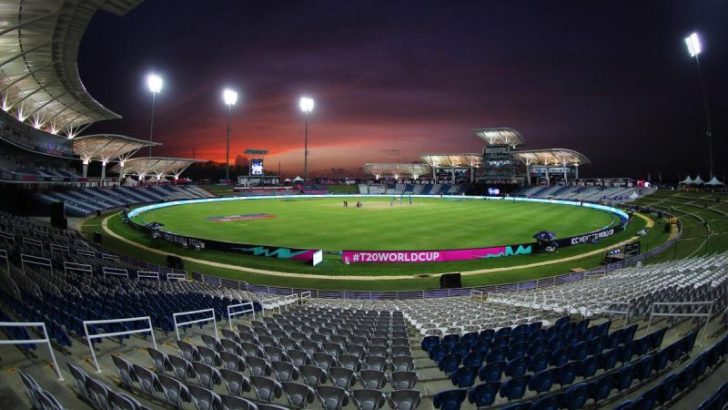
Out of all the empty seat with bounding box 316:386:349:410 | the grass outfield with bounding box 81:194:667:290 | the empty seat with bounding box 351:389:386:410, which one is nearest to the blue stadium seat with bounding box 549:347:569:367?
the empty seat with bounding box 351:389:386:410

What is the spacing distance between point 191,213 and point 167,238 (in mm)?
27007

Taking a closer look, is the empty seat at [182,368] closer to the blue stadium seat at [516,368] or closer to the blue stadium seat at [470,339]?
the blue stadium seat at [516,368]

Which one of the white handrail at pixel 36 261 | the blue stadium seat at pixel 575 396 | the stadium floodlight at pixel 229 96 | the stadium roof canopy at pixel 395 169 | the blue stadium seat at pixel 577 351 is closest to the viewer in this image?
the blue stadium seat at pixel 575 396

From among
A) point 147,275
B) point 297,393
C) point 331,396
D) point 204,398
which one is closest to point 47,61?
point 147,275

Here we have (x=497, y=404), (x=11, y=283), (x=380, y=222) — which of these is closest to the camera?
(x=497, y=404)

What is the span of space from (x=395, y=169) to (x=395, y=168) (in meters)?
0.72

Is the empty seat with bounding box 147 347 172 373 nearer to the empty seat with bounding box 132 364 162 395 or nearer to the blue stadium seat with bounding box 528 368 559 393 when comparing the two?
the empty seat with bounding box 132 364 162 395

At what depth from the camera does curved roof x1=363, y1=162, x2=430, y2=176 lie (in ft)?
510

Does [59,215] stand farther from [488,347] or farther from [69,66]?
[488,347]

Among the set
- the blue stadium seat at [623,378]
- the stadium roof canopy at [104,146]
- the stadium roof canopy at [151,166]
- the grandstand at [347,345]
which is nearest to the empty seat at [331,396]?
the grandstand at [347,345]

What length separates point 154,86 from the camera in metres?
75.1

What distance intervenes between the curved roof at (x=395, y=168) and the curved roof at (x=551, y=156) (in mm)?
42226

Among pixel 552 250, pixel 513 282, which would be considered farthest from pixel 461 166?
pixel 513 282

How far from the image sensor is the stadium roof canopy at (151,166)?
9962 centimetres
